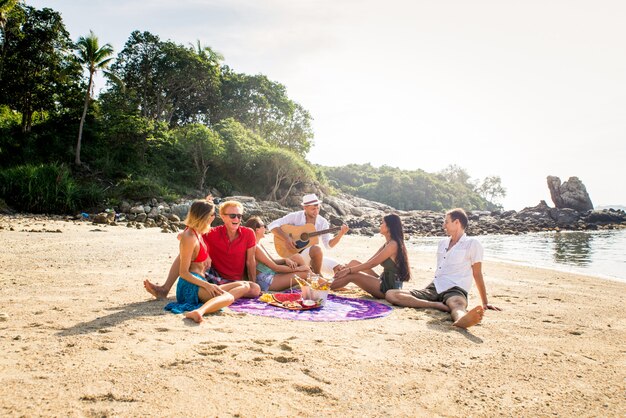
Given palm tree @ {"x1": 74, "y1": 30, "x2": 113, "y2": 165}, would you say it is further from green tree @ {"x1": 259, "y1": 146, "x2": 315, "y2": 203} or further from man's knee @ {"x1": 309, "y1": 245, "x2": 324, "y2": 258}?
man's knee @ {"x1": 309, "y1": 245, "x2": 324, "y2": 258}

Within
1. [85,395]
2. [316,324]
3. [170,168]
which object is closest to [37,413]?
[85,395]

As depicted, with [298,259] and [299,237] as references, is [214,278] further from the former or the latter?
[299,237]

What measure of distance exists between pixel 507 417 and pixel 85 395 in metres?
2.58

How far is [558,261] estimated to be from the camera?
1452 cm

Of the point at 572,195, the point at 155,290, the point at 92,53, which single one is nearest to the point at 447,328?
the point at 155,290

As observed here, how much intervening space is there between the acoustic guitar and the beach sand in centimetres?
241

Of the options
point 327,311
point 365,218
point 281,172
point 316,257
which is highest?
point 281,172

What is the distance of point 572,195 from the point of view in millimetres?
47875

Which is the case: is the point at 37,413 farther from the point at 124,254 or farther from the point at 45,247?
the point at 45,247

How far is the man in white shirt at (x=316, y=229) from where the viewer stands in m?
7.24

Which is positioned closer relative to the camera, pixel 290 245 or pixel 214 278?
pixel 214 278

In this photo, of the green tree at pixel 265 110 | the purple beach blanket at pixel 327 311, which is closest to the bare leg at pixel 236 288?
the purple beach blanket at pixel 327 311

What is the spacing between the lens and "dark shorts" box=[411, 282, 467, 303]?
5.32m

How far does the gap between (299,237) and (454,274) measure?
9.73 ft
